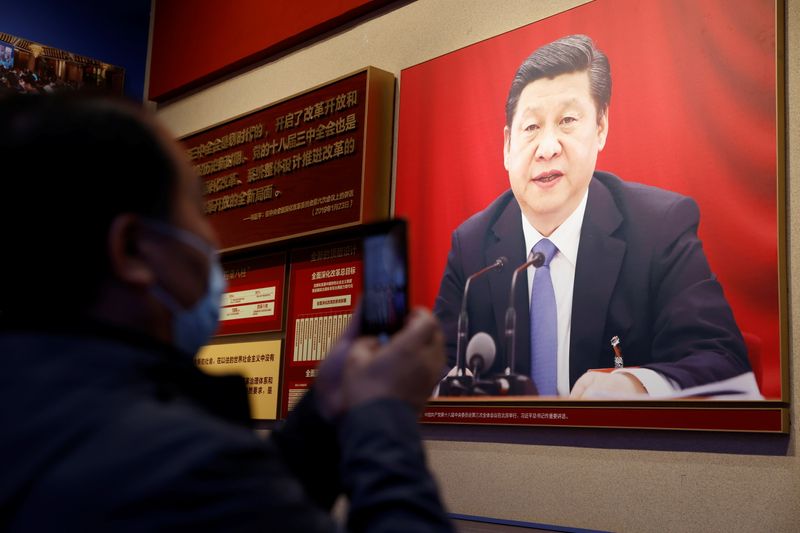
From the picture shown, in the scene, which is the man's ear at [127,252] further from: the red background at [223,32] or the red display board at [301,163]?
the red background at [223,32]

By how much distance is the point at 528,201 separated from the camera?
8.98 ft

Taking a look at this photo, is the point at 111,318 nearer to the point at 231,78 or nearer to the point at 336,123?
the point at 336,123

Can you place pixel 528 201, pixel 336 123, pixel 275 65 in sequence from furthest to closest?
pixel 275 65 < pixel 336 123 < pixel 528 201

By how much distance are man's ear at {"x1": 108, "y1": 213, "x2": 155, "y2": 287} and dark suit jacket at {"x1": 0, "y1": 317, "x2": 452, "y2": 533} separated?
0.06 metres

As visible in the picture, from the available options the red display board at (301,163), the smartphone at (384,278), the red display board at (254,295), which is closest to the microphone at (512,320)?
→ the red display board at (301,163)

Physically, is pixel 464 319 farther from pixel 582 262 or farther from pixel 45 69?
pixel 45 69

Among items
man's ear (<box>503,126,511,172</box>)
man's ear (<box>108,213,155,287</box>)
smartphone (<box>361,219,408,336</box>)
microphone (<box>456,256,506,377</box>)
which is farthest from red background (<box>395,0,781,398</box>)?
man's ear (<box>108,213,155,287</box>)

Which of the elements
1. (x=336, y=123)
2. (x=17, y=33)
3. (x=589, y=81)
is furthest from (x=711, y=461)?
(x=17, y=33)

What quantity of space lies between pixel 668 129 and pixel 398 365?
181 cm

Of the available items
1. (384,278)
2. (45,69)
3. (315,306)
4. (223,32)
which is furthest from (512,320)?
(45,69)

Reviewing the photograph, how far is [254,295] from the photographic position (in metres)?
3.85

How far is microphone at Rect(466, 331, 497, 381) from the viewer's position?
273 centimetres

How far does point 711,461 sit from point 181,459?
1.88m

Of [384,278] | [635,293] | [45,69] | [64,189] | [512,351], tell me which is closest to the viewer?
[64,189]
